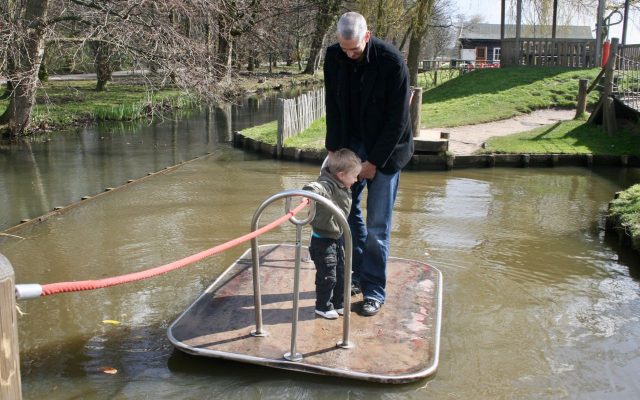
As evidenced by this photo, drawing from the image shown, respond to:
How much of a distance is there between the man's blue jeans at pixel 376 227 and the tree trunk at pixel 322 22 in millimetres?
31476

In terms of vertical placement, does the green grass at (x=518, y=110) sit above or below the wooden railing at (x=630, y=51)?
below

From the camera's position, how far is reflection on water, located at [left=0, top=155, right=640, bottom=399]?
4.04 metres

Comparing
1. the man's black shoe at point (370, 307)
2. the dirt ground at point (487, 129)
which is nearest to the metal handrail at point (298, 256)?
the man's black shoe at point (370, 307)

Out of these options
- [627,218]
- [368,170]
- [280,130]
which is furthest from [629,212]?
[280,130]

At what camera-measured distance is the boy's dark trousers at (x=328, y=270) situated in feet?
14.4

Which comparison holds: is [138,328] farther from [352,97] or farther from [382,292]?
[352,97]

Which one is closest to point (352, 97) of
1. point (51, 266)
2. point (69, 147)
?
point (51, 266)

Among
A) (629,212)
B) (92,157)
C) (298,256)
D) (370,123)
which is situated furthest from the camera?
(92,157)

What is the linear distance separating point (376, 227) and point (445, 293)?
1.33 m

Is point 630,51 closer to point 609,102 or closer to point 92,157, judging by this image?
point 609,102

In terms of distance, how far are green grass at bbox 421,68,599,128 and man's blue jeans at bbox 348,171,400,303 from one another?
11.5 m

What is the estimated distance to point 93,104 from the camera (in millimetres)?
22000

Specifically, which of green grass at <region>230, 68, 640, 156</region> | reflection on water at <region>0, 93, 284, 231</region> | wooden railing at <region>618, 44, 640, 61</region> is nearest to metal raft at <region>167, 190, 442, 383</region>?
reflection on water at <region>0, 93, 284, 231</region>

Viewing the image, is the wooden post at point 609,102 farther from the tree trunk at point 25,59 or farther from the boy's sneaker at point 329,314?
the tree trunk at point 25,59
